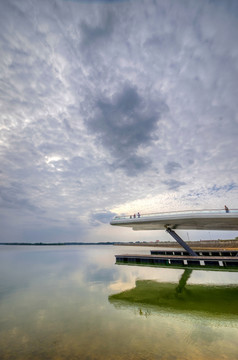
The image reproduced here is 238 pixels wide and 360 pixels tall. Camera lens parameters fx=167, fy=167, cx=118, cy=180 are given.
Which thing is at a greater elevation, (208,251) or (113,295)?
(208,251)

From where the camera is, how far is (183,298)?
1252 centimetres

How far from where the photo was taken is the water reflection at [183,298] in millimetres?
10411

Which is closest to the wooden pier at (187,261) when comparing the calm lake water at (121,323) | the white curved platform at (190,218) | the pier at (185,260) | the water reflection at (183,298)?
the pier at (185,260)

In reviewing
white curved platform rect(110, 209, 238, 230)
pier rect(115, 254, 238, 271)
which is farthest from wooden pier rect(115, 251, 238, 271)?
white curved platform rect(110, 209, 238, 230)

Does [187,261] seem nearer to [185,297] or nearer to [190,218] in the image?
[190,218]

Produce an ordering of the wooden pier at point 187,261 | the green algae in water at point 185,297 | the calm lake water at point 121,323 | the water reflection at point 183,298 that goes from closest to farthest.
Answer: the calm lake water at point 121,323 < the water reflection at point 183,298 < the green algae in water at point 185,297 < the wooden pier at point 187,261

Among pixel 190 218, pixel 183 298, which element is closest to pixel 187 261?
Answer: pixel 190 218

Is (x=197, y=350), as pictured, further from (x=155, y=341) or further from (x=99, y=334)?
(x=99, y=334)

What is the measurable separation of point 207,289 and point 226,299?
2.76 m

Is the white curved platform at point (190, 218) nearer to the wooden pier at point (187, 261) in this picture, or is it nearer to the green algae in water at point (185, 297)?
the wooden pier at point (187, 261)

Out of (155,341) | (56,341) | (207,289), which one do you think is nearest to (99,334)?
(56,341)

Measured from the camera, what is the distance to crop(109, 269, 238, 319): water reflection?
10.4 m

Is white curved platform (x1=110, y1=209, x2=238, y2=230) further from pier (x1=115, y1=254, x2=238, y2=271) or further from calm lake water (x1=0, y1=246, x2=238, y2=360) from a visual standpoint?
calm lake water (x1=0, y1=246, x2=238, y2=360)

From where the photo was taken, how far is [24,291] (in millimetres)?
15742
